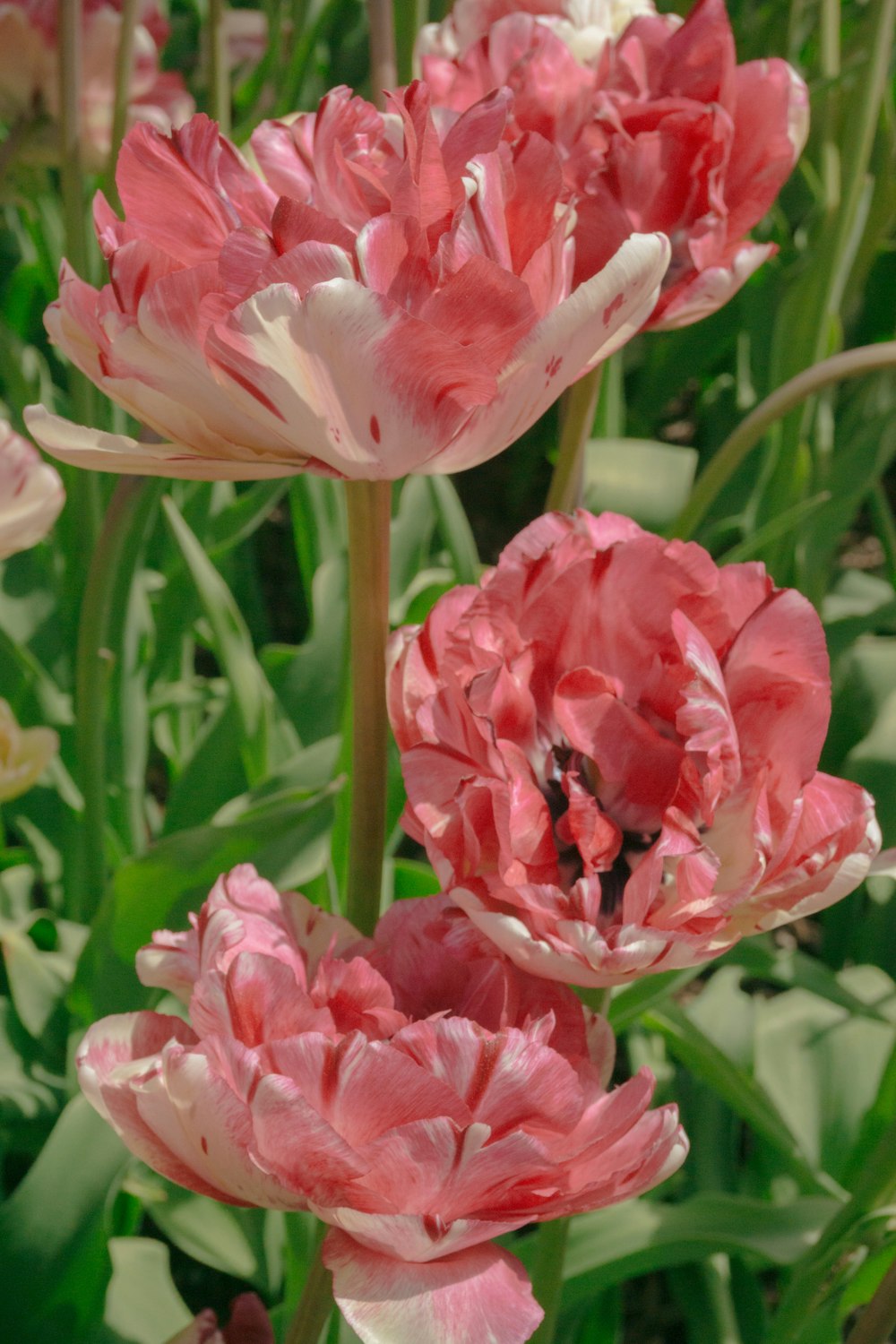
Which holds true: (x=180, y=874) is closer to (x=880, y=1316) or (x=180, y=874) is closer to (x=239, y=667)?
(x=239, y=667)

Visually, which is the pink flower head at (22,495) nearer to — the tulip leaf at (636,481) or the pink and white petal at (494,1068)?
the pink and white petal at (494,1068)

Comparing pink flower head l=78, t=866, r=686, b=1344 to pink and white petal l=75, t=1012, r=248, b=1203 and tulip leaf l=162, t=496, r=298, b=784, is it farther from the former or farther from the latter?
tulip leaf l=162, t=496, r=298, b=784

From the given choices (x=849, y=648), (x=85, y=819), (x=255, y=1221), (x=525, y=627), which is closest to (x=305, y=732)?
(x=85, y=819)

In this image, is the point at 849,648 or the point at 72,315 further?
the point at 849,648

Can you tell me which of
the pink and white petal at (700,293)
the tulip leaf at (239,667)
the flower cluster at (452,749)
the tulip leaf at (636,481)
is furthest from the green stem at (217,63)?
the flower cluster at (452,749)

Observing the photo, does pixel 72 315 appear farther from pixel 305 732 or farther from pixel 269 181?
pixel 305 732

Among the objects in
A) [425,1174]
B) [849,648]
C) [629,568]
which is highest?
[629,568]

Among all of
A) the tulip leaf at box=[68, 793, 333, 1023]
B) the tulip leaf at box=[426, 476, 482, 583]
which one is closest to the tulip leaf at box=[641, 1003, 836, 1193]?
the tulip leaf at box=[68, 793, 333, 1023]
